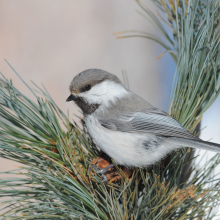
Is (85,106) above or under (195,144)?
above

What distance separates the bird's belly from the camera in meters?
0.61

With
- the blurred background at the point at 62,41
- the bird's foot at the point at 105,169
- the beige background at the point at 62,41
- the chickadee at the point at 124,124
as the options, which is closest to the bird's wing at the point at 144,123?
the chickadee at the point at 124,124

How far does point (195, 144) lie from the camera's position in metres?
0.59

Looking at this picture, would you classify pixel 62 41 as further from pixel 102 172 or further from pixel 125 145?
pixel 102 172

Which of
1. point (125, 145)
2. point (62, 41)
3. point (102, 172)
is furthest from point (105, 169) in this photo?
point (62, 41)

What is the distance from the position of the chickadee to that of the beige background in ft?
2.32

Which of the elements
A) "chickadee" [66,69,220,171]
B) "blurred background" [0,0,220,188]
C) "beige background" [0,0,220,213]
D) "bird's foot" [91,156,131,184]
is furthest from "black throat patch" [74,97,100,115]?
"beige background" [0,0,220,213]

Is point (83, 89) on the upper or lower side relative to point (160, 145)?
upper

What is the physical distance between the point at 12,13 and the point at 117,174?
107 centimetres

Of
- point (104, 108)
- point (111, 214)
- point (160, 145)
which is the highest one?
point (104, 108)

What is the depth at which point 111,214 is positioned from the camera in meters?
0.45

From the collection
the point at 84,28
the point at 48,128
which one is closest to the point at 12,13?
the point at 84,28

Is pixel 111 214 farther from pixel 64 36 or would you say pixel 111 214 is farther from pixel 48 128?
pixel 64 36

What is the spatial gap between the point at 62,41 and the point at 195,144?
3.35 ft
